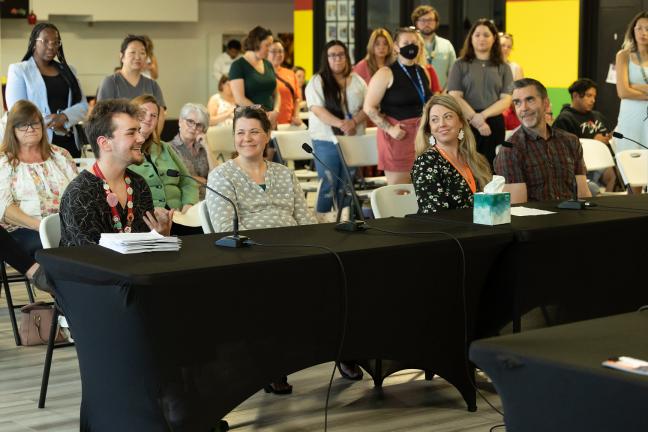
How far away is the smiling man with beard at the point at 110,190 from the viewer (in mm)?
4055

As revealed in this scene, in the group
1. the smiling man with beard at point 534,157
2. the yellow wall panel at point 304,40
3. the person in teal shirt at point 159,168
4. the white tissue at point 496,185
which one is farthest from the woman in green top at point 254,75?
the yellow wall panel at point 304,40

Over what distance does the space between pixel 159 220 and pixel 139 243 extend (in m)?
0.90

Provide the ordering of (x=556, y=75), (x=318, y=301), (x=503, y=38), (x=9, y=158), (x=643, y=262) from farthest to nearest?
(x=556, y=75)
(x=503, y=38)
(x=9, y=158)
(x=643, y=262)
(x=318, y=301)

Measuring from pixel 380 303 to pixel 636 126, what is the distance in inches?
174

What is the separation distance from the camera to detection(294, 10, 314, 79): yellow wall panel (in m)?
14.5

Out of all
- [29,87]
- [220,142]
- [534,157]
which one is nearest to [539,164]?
[534,157]

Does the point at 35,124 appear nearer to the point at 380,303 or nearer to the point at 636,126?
the point at 380,303

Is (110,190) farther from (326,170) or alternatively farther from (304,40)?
(304,40)

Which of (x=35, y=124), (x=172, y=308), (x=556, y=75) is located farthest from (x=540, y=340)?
(x=556, y=75)

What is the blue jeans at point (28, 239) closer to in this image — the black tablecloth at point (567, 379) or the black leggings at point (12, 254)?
the black leggings at point (12, 254)

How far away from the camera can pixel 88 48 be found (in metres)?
16.3

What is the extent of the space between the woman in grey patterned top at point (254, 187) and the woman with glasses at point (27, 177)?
44.3 inches

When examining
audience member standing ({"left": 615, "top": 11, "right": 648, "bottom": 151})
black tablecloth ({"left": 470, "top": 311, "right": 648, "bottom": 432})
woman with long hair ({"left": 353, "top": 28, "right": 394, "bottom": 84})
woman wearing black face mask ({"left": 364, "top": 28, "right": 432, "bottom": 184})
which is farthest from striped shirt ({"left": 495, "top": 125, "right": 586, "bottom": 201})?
black tablecloth ({"left": 470, "top": 311, "right": 648, "bottom": 432})

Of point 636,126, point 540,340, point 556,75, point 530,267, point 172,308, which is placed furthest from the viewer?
point 556,75
